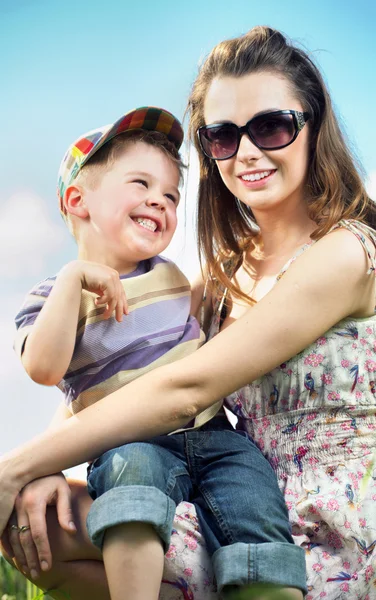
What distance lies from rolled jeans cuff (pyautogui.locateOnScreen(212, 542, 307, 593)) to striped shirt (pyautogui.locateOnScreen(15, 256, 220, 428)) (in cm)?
55

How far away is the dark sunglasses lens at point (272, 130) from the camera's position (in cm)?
325

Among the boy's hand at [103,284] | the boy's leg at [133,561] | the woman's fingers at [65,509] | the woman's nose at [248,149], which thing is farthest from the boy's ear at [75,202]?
the boy's leg at [133,561]

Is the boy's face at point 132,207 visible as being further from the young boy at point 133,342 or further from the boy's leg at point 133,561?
the boy's leg at point 133,561

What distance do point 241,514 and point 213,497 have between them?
0.47 feet

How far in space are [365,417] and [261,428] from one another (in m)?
0.38

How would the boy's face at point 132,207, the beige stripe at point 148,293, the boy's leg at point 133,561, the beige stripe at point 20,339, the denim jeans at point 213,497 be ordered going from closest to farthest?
1. the boy's leg at point 133,561
2. the denim jeans at point 213,497
3. the beige stripe at point 20,339
4. the beige stripe at point 148,293
5. the boy's face at point 132,207

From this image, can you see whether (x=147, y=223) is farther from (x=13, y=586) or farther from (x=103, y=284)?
(x=13, y=586)

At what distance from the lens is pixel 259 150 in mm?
3281

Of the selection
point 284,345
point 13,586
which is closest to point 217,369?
point 284,345

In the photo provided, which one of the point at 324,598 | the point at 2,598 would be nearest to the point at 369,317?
the point at 324,598

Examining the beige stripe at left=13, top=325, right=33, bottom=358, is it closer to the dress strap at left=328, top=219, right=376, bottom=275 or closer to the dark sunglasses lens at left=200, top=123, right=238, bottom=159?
the dark sunglasses lens at left=200, top=123, right=238, bottom=159

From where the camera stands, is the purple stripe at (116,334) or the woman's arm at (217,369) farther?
the purple stripe at (116,334)

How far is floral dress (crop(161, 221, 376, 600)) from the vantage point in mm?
2805

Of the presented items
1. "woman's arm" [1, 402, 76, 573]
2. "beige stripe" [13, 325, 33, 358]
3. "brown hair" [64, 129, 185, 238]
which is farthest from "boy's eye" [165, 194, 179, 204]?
"woman's arm" [1, 402, 76, 573]
